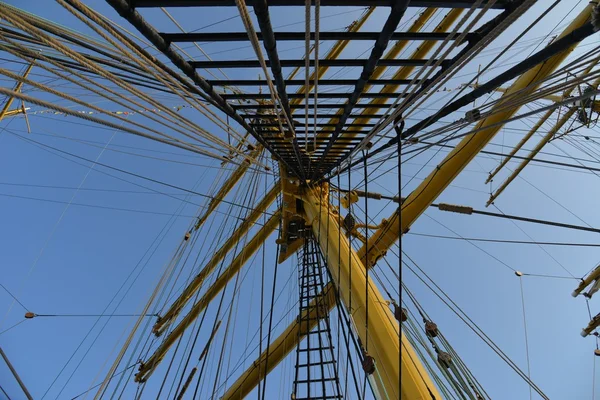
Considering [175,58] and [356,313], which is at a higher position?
[175,58]

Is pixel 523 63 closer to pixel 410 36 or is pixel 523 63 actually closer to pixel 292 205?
pixel 410 36

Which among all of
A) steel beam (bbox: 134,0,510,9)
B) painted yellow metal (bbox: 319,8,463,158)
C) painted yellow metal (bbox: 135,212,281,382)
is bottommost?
painted yellow metal (bbox: 135,212,281,382)

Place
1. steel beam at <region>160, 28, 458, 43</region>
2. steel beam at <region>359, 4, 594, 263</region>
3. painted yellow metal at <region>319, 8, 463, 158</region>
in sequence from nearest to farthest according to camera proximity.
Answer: steel beam at <region>160, 28, 458, 43</region>, steel beam at <region>359, 4, 594, 263</region>, painted yellow metal at <region>319, 8, 463, 158</region>

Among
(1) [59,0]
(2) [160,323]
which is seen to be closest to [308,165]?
(1) [59,0]

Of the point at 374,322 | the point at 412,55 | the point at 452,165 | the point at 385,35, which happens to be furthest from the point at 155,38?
the point at 412,55

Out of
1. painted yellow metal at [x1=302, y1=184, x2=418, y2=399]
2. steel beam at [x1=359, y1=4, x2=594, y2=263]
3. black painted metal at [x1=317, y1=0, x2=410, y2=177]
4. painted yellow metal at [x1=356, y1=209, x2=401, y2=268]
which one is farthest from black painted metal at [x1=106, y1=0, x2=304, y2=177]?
painted yellow metal at [x1=356, y1=209, x2=401, y2=268]

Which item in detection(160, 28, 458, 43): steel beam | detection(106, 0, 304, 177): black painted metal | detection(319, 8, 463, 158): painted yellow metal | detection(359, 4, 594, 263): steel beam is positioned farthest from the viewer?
detection(319, 8, 463, 158): painted yellow metal

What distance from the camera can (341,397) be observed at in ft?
13.9

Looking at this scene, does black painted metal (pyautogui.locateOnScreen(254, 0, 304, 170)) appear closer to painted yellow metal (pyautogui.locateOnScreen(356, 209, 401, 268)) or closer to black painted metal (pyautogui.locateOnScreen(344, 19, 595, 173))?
black painted metal (pyautogui.locateOnScreen(344, 19, 595, 173))

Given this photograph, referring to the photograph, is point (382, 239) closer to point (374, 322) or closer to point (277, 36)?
point (374, 322)

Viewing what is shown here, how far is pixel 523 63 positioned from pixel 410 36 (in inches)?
22.7

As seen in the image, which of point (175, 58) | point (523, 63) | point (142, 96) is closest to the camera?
point (523, 63)

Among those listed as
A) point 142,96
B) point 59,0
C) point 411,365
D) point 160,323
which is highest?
point 59,0

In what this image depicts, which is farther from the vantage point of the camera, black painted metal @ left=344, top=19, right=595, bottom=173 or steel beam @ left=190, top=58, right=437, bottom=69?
steel beam @ left=190, top=58, right=437, bottom=69
